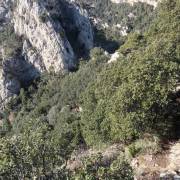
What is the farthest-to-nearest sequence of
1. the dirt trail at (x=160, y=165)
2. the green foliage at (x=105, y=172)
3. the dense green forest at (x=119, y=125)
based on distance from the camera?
the dirt trail at (x=160, y=165)
the dense green forest at (x=119, y=125)
the green foliage at (x=105, y=172)

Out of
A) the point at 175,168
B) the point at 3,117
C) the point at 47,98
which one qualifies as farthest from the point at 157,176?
the point at 3,117

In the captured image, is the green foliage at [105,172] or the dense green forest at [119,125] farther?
the dense green forest at [119,125]

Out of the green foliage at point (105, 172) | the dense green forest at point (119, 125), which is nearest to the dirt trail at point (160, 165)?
the dense green forest at point (119, 125)

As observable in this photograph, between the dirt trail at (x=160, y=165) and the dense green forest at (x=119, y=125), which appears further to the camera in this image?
the dirt trail at (x=160, y=165)

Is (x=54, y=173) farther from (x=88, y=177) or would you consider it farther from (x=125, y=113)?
(x=125, y=113)

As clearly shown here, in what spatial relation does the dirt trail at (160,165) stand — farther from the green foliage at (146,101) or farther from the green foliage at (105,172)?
the green foliage at (105,172)

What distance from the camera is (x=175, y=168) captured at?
143 ft

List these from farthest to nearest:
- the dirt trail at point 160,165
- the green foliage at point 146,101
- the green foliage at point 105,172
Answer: the green foliage at point 146,101, the dirt trail at point 160,165, the green foliage at point 105,172

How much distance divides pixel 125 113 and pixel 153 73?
5611 millimetres

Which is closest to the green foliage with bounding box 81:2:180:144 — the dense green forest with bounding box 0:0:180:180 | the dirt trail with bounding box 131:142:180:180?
the dense green forest with bounding box 0:0:180:180

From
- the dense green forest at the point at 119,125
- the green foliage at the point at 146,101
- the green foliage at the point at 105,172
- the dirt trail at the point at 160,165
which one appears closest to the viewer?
the green foliage at the point at 105,172

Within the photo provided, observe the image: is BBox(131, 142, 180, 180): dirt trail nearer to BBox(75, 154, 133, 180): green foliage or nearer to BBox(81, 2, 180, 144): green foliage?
BBox(81, 2, 180, 144): green foliage

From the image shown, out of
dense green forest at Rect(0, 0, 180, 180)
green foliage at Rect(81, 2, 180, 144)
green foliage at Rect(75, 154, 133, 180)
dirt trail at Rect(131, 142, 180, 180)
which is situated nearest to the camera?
green foliage at Rect(75, 154, 133, 180)

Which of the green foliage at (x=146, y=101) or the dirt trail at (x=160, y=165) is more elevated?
the green foliage at (x=146, y=101)
